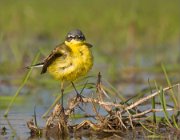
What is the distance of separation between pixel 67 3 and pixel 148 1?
2.27 metres

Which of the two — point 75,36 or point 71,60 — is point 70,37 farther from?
point 71,60

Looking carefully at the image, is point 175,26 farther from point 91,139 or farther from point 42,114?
point 91,139

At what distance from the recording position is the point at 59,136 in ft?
25.6

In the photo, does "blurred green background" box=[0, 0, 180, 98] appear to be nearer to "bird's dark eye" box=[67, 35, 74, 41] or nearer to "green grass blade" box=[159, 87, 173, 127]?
"bird's dark eye" box=[67, 35, 74, 41]

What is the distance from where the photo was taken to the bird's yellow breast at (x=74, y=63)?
7.52 meters

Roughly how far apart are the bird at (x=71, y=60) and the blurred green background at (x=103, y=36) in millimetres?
2561

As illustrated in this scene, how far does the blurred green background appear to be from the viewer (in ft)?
40.0

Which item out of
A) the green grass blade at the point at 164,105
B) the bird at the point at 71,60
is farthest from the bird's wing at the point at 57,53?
the green grass blade at the point at 164,105

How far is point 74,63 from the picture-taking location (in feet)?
24.7

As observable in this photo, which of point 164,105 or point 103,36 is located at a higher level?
point 103,36

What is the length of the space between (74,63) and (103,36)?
9246 mm

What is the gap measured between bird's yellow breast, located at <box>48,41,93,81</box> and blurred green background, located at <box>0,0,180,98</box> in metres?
2.62

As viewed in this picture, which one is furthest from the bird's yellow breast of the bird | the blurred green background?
the blurred green background

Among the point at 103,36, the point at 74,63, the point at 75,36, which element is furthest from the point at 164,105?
the point at 103,36
